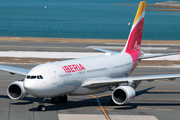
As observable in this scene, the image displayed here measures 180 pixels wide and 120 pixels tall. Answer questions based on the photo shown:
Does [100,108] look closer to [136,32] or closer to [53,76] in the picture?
[53,76]

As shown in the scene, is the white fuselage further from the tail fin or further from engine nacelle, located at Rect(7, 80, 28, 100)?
the tail fin

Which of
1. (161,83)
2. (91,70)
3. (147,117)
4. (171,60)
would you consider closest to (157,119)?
(147,117)

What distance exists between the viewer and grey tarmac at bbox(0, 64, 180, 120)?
29.3 metres

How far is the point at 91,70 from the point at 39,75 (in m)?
6.47

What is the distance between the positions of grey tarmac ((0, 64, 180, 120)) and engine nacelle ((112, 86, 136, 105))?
42.2 inches

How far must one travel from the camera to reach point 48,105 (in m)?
33.3

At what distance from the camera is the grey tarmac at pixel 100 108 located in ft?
96.1

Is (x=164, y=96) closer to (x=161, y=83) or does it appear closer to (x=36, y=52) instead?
(x=161, y=83)

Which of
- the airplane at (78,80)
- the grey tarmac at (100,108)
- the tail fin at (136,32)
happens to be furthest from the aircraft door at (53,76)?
the tail fin at (136,32)

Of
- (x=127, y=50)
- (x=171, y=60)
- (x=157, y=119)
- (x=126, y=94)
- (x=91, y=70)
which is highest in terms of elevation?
(x=171, y=60)

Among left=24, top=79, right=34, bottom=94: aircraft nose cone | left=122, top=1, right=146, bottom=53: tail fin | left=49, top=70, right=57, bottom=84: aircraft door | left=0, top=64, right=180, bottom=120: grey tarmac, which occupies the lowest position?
left=0, top=64, right=180, bottom=120: grey tarmac

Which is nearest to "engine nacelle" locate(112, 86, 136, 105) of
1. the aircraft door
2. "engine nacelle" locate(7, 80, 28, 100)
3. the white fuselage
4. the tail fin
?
the white fuselage

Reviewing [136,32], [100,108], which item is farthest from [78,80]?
[136,32]

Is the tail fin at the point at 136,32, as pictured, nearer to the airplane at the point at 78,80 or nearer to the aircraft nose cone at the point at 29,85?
the airplane at the point at 78,80
